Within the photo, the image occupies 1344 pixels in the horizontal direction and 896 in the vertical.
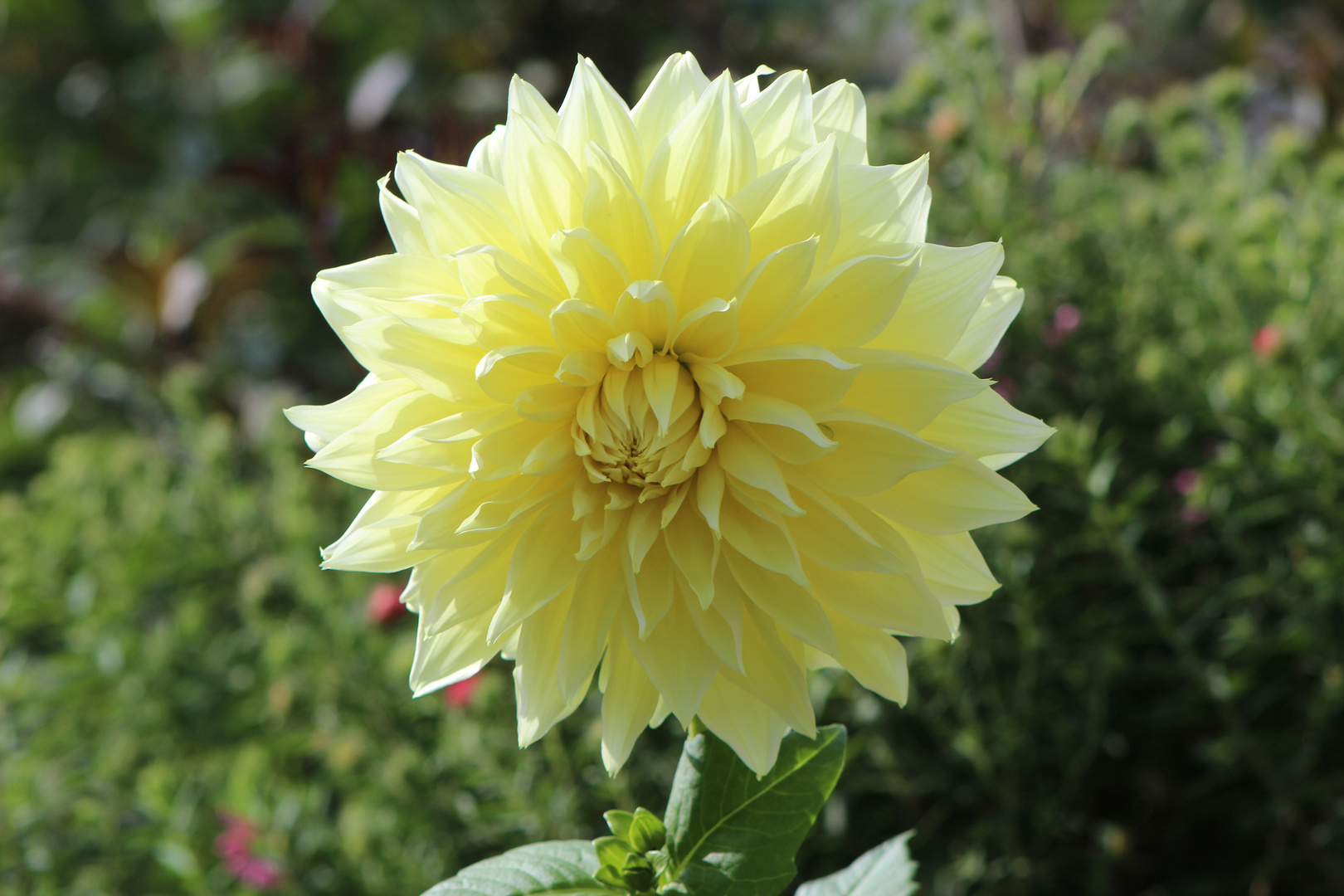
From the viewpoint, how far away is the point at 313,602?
3.84 ft

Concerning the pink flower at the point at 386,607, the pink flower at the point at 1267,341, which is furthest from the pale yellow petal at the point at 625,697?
the pink flower at the point at 1267,341

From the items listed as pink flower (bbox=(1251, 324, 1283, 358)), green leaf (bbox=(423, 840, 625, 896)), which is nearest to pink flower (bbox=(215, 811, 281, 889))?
green leaf (bbox=(423, 840, 625, 896))

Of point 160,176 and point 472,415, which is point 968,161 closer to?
point 472,415

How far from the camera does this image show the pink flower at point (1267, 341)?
1.06 meters

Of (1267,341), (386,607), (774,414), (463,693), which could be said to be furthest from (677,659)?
(1267,341)

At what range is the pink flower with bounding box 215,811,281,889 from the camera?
1.09m

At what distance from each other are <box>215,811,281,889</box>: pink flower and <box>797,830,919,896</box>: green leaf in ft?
2.46

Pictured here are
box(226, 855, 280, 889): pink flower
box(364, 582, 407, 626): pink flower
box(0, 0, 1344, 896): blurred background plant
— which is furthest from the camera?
box(364, 582, 407, 626): pink flower

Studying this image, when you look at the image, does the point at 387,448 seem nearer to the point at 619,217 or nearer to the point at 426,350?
the point at 426,350

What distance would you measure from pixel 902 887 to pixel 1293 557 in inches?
32.2

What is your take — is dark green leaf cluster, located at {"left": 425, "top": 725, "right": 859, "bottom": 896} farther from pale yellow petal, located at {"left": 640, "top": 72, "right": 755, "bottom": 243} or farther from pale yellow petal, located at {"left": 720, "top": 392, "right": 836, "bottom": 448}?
pale yellow petal, located at {"left": 640, "top": 72, "right": 755, "bottom": 243}

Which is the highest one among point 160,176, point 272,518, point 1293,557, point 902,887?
point 902,887

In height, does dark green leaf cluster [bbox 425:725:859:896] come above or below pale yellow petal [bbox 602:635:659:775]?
below

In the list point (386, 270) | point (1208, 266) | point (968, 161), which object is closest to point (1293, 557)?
point (1208, 266)
